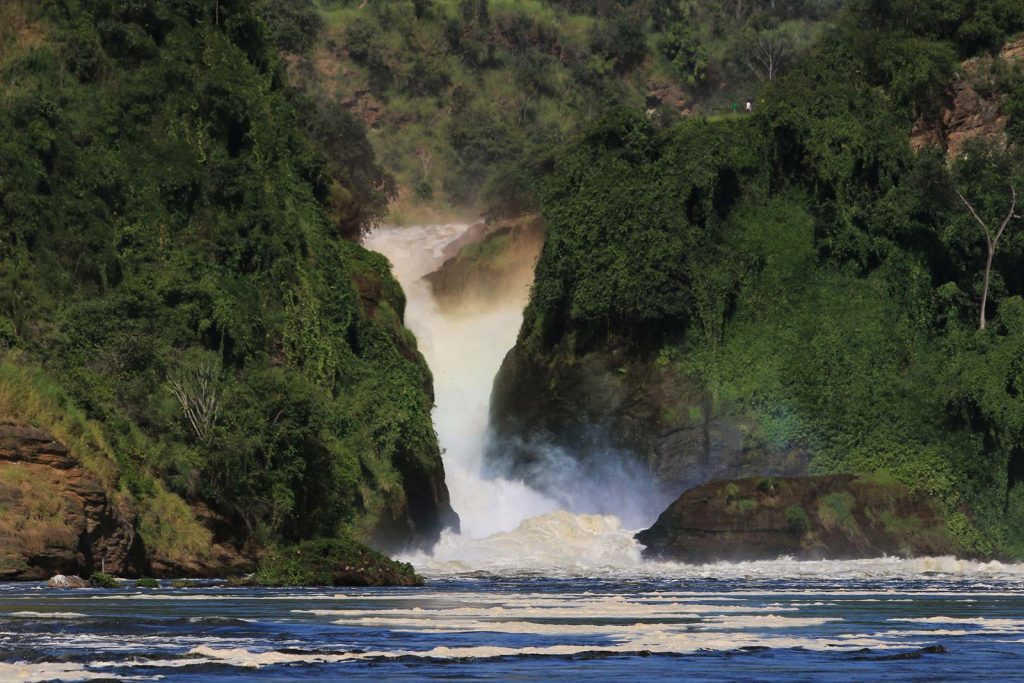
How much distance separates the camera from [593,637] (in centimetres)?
2578

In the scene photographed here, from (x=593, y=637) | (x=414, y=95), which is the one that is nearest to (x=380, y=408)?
(x=593, y=637)

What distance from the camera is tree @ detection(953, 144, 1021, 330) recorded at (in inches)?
2913

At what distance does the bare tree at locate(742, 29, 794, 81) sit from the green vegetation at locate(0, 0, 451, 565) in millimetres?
73213

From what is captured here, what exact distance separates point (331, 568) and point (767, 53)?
114636 mm

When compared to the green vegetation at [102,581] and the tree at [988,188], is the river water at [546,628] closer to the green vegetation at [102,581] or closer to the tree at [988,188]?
the green vegetation at [102,581]

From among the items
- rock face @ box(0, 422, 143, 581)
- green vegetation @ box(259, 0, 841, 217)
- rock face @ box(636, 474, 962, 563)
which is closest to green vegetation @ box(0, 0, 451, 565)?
rock face @ box(0, 422, 143, 581)

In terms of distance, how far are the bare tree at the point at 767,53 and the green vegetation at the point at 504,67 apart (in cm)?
12

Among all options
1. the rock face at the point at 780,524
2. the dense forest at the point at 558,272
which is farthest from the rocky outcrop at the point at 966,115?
the rock face at the point at 780,524

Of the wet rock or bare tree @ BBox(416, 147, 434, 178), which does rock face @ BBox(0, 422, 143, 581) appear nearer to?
the wet rock

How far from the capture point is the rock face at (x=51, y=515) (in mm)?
41031

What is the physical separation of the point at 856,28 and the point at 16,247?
41.9 meters

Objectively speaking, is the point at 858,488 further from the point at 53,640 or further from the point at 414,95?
the point at 414,95

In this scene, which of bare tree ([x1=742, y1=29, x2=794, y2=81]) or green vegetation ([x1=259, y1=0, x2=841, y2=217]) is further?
green vegetation ([x1=259, y1=0, x2=841, y2=217])

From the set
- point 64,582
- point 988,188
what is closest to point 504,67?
point 988,188
